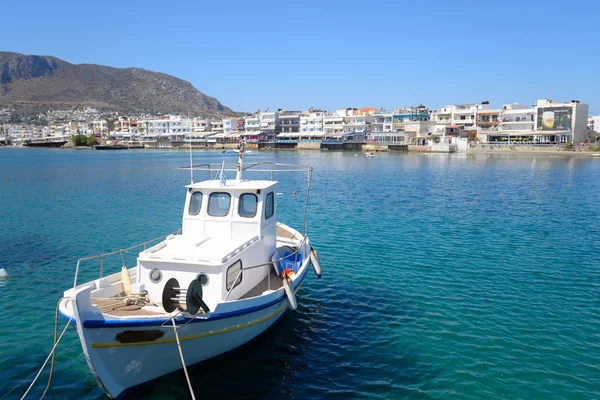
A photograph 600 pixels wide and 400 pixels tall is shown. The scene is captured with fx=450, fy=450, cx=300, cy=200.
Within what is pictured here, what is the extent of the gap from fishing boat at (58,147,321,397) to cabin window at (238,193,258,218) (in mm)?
29

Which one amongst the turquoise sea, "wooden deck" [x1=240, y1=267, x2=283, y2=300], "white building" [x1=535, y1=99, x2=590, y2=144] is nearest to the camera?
the turquoise sea

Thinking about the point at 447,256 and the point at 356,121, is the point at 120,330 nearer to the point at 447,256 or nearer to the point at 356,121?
the point at 447,256

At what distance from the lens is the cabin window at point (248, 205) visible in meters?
13.0

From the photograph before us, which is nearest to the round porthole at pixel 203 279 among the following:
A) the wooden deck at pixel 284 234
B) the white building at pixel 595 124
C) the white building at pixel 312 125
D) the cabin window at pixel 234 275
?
the cabin window at pixel 234 275

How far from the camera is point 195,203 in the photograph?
13188mm

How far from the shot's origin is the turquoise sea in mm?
10383

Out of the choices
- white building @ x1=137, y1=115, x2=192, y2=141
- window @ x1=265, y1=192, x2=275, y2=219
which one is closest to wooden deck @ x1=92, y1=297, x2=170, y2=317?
window @ x1=265, y1=192, x2=275, y2=219

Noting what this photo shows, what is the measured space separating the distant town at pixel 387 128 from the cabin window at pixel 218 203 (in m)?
72.9

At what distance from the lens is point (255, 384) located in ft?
34.0

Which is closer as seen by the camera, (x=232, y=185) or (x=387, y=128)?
(x=232, y=185)

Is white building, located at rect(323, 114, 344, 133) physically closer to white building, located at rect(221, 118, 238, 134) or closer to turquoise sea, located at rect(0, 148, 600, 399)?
white building, located at rect(221, 118, 238, 134)

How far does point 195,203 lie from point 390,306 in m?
7.09

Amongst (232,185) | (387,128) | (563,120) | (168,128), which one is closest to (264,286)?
(232,185)

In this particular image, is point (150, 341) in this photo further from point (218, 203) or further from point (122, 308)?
point (218, 203)
